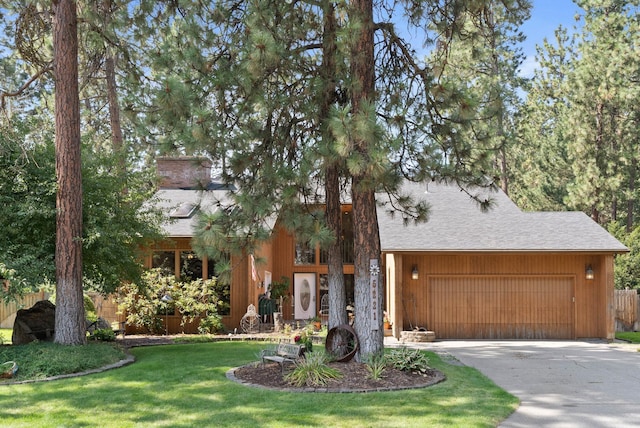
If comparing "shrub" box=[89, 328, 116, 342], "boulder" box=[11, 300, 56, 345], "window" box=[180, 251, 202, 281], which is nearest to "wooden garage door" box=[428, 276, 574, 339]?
"window" box=[180, 251, 202, 281]

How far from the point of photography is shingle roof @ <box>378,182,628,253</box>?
1612 cm

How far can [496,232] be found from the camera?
17219mm

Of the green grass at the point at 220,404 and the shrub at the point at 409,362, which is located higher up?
the shrub at the point at 409,362

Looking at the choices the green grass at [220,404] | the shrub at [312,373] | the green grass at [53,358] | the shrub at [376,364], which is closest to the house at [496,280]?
the green grass at [53,358]

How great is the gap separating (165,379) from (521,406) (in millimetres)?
5102

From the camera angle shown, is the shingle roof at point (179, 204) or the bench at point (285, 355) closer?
the bench at point (285, 355)

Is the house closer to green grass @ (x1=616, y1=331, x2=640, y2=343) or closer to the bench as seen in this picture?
green grass @ (x1=616, y1=331, x2=640, y2=343)

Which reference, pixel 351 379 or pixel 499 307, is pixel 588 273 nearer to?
pixel 499 307

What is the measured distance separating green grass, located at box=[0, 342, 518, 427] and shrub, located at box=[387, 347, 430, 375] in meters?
0.51

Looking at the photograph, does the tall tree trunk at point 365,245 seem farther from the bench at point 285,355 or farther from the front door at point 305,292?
the front door at point 305,292

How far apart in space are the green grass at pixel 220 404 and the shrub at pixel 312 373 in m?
0.51

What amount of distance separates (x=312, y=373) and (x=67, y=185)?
5.99 meters

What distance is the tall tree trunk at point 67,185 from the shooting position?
11.9m

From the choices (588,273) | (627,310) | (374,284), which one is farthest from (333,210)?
(627,310)
